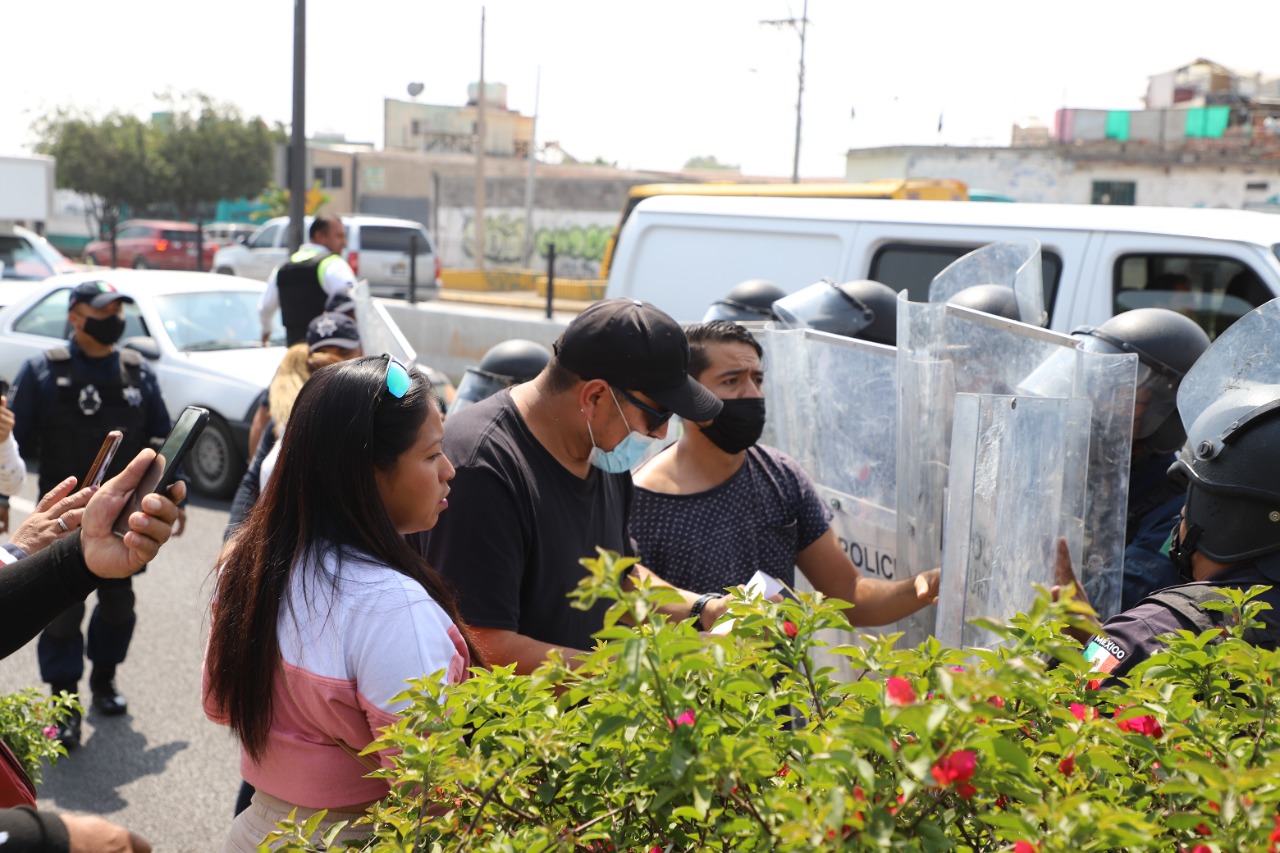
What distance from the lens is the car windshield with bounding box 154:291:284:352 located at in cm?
980

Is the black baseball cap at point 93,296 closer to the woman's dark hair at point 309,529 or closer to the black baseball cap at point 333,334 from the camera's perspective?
the black baseball cap at point 333,334

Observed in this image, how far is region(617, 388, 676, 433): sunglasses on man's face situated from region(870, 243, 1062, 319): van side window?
3.36 meters

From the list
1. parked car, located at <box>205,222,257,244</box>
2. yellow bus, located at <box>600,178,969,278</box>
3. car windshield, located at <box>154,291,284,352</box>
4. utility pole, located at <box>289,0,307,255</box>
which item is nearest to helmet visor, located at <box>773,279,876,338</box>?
yellow bus, located at <box>600,178,969,278</box>

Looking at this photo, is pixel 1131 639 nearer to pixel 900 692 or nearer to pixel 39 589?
pixel 900 692

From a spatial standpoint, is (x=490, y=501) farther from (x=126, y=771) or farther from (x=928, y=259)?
(x=928, y=259)

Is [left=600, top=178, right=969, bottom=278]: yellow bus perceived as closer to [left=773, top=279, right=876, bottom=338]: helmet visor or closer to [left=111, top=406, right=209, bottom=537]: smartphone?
[left=773, top=279, right=876, bottom=338]: helmet visor

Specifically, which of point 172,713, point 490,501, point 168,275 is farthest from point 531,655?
point 168,275

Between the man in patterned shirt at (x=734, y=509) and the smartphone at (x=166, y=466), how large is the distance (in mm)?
1499

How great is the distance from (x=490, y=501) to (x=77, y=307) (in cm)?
388

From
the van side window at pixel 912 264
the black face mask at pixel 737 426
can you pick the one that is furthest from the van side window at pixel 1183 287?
the black face mask at pixel 737 426

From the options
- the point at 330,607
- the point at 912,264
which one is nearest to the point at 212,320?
the point at 912,264

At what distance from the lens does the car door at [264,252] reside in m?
25.0

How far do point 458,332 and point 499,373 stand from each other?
950 cm

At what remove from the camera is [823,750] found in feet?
4.30
